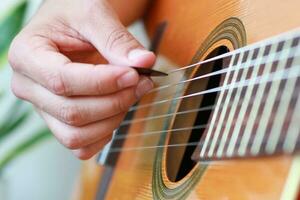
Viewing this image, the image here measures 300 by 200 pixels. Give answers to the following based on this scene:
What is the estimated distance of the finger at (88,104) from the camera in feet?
2.13

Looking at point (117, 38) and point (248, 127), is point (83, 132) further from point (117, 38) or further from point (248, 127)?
point (248, 127)

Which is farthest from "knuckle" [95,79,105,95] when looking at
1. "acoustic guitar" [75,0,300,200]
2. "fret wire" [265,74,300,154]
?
"fret wire" [265,74,300,154]

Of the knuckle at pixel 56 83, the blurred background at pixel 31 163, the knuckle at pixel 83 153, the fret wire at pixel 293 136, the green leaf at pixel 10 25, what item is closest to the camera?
the fret wire at pixel 293 136

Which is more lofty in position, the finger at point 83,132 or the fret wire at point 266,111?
the fret wire at point 266,111

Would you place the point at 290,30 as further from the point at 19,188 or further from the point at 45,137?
the point at 19,188

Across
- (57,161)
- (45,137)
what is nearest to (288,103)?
(45,137)

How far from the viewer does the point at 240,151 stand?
0.49 m

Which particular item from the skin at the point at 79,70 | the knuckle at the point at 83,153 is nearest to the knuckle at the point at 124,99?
the skin at the point at 79,70

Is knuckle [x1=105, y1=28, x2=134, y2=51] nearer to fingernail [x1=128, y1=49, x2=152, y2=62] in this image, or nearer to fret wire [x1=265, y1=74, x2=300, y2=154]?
fingernail [x1=128, y1=49, x2=152, y2=62]

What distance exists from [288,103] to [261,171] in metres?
0.07

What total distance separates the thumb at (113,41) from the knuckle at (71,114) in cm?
8

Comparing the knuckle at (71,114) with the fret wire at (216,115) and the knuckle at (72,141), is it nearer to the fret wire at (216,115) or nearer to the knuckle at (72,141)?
the knuckle at (72,141)

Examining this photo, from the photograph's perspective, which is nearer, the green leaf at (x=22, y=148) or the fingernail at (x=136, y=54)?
the fingernail at (x=136, y=54)

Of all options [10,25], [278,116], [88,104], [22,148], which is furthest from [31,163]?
[278,116]
